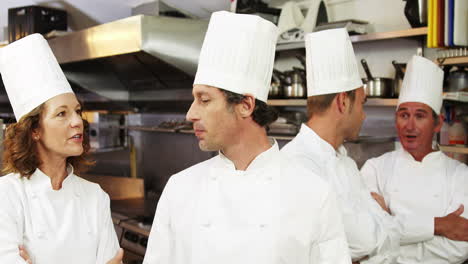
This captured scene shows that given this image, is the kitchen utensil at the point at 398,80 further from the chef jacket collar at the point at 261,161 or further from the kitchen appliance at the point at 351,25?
the chef jacket collar at the point at 261,161

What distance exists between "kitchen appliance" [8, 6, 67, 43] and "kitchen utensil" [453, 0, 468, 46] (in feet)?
10.5

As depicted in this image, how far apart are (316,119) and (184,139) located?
265cm

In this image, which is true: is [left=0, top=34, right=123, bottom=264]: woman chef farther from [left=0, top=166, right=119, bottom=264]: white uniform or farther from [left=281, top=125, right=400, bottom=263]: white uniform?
[left=281, top=125, right=400, bottom=263]: white uniform

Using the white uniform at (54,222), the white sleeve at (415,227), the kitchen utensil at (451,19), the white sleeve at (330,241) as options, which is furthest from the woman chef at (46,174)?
the kitchen utensil at (451,19)

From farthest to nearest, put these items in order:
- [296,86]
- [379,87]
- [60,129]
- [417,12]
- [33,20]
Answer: [33,20], [296,86], [379,87], [417,12], [60,129]

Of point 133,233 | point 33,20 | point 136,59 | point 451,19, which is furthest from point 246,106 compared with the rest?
point 33,20

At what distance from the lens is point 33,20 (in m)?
4.14

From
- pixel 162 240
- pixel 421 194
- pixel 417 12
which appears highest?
pixel 417 12

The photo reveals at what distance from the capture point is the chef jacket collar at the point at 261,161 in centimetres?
151

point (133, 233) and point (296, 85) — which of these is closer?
point (296, 85)

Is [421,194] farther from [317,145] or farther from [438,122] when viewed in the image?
[317,145]

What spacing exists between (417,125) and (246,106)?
1.34 meters

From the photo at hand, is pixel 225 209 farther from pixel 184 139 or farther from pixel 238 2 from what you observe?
pixel 184 139

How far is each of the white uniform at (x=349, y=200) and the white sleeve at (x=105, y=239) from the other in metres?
0.71
